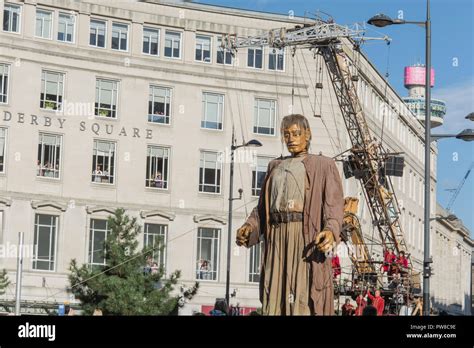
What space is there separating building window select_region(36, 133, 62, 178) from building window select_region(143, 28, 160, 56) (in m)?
7.03

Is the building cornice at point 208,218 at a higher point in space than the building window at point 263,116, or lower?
lower

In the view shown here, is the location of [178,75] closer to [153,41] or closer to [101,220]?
[153,41]

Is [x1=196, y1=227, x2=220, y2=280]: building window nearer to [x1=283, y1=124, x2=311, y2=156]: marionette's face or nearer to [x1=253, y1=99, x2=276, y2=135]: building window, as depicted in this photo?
[x1=253, y1=99, x2=276, y2=135]: building window

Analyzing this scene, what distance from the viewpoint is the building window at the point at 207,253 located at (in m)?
58.5

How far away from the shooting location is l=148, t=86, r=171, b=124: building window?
5847cm

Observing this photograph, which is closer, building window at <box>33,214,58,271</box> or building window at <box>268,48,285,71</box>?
building window at <box>33,214,58,271</box>

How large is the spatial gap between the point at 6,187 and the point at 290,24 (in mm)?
17471

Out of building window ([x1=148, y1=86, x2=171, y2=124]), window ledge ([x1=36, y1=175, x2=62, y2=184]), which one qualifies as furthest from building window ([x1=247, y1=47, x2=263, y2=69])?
window ledge ([x1=36, y1=175, x2=62, y2=184])

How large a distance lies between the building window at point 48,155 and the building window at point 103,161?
1.90 m

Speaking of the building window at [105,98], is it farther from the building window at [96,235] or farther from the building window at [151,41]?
the building window at [96,235]

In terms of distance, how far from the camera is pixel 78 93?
56688 mm

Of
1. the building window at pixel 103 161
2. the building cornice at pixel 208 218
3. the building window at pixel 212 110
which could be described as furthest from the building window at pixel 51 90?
the building cornice at pixel 208 218

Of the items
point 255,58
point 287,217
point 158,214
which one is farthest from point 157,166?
point 287,217
